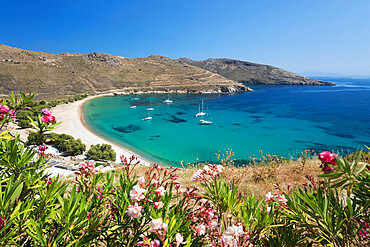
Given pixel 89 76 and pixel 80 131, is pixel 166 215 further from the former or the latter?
pixel 89 76

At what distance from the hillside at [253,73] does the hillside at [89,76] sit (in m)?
46.0

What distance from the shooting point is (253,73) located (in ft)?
412

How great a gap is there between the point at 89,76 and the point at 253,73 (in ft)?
360

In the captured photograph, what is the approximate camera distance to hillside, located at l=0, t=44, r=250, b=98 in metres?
50.5

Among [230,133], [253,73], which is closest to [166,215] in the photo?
[230,133]

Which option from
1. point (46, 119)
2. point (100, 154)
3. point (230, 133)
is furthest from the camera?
point (230, 133)

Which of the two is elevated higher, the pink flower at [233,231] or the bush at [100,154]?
the pink flower at [233,231]

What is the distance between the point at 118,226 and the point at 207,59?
546 feet

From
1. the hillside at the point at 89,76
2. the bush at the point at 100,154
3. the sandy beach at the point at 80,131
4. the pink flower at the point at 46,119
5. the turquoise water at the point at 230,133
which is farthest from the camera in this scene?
the hillside at the point at 89,76

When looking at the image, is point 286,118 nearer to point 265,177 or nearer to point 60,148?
point 265,177

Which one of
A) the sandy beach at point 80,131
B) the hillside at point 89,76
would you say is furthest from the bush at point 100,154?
the hillside at point 89,76

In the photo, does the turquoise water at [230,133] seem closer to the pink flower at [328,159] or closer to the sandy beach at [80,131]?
the sandy beach at [80,131]

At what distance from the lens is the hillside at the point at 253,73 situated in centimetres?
11528

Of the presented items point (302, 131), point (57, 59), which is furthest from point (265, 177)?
point (57, 59)
